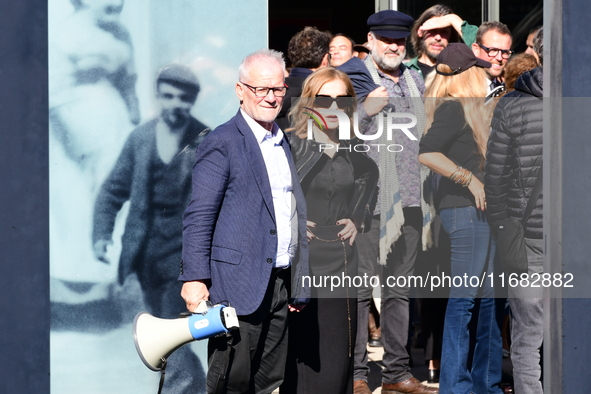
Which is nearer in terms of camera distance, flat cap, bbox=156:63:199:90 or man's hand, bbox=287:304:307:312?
man's hand, bbox=287:304:307:312

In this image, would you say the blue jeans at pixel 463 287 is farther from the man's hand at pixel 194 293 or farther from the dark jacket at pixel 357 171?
the man's hand at pixel 194 293

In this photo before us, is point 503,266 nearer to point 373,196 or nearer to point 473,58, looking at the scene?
point 373,196

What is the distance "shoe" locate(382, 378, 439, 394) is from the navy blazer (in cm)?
169

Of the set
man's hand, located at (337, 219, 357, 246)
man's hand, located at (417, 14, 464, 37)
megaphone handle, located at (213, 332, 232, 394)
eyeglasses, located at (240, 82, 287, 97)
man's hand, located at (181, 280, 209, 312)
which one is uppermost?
man's hand, located at (417, 14, 464, 37)

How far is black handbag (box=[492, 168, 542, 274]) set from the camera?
4.86 m

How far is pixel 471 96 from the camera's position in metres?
5.05

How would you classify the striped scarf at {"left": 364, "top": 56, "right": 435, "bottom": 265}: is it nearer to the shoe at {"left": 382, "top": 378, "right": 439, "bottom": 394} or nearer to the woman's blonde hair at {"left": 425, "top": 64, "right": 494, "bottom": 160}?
the woman's blonde hair at {"left": 425, "top": 64, "right": 494, "bottom": 160}

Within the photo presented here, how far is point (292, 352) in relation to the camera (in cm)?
464

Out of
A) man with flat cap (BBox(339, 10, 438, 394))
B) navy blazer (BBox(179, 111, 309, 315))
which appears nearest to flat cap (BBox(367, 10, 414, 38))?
man with flat cap (BBox(339, 10, 438, 394))

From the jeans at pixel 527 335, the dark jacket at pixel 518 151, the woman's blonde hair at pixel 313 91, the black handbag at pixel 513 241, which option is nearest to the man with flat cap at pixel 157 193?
the woman's blonde hair at pixel 313 91

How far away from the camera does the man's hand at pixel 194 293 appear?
4113mm

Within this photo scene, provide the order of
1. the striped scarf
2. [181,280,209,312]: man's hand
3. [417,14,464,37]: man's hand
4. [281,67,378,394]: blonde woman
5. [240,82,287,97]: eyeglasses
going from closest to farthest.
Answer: [181,280,209,312]: man's hand
[240,82,287,97]: eyeglasses
[281,67,378,394]: blonde woman
the striped scarf
[417,14,464,37]: man's hand

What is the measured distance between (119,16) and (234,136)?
1.25m

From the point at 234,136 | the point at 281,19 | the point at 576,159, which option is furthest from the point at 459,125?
the point at 281,19
